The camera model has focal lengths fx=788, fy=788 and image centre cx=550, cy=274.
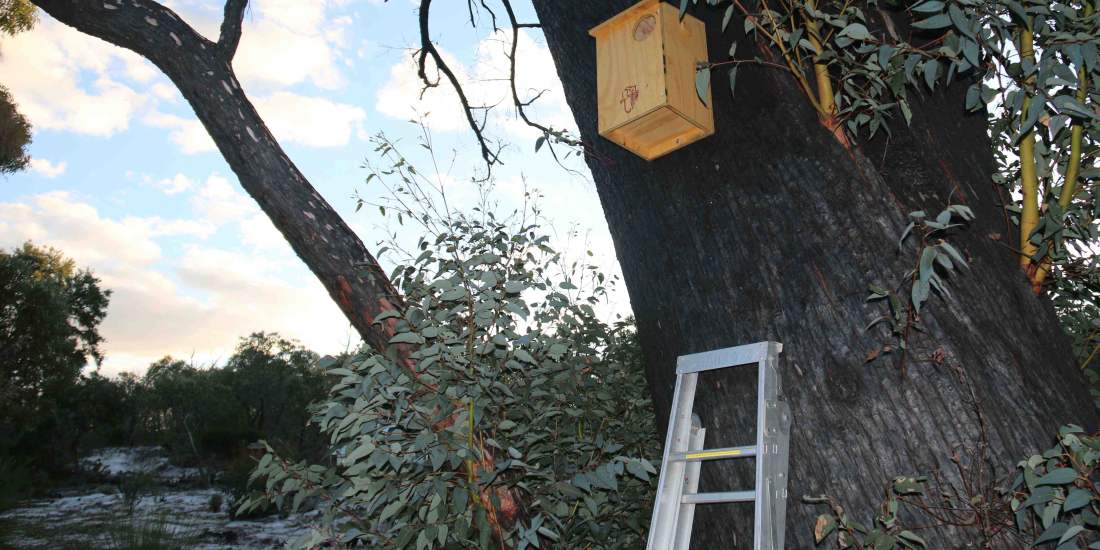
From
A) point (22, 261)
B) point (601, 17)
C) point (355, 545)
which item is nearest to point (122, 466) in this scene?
point (22, 261)

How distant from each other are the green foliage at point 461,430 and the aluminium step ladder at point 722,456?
0.52 ft

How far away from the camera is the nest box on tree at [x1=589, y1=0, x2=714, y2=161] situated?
7.93 feet

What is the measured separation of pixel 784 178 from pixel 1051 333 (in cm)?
84

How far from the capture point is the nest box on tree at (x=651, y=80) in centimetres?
242

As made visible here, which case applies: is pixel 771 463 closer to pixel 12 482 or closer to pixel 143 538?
pixel 143 538

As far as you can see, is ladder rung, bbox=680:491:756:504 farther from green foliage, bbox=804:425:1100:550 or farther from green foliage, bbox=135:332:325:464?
green foliage, bbox=135:332:325:464

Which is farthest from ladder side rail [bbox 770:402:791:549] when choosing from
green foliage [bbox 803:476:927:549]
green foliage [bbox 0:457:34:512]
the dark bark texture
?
green foliage [bbox 0:457:34:512]

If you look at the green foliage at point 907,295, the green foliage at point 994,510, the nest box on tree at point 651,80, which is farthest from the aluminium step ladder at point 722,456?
the nest box on tree at point 651,80

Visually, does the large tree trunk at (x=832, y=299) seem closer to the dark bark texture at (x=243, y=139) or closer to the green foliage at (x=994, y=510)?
the green foliage at (x=994, y=510)

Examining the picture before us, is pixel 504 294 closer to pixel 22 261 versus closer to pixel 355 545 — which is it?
pixel 355 545

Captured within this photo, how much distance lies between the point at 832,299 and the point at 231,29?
282 centimetres

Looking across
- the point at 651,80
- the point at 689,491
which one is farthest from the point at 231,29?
the point at 689,491

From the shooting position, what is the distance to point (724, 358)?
7.08 ft

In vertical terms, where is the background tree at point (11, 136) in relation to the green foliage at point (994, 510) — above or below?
above
